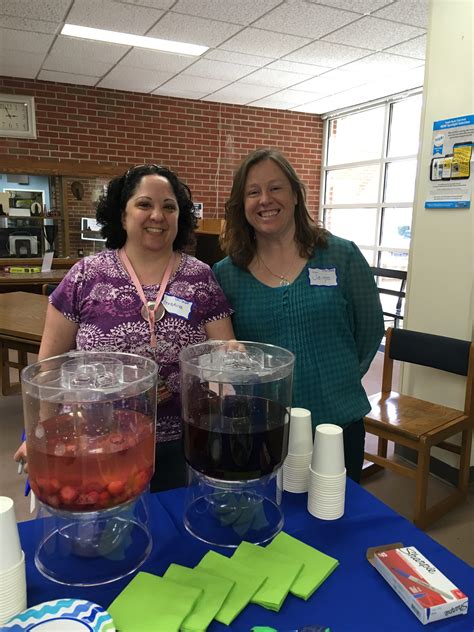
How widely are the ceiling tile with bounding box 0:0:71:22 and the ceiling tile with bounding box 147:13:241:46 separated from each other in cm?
73

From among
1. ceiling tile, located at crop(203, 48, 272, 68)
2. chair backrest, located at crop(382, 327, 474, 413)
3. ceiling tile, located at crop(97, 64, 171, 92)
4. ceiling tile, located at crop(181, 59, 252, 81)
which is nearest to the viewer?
chair backrest, located at crop(382, 327, 474, 413)

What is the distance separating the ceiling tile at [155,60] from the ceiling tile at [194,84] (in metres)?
0.32

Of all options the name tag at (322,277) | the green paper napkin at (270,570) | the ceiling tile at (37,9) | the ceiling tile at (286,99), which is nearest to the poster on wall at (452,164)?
the name tag at (322,277)

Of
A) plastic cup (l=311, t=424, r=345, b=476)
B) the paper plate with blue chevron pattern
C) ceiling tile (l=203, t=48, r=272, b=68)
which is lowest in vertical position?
the paper plate with blue chevron pattern

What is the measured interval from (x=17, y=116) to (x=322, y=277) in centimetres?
538

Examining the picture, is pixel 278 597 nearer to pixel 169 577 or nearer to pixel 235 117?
pixel 169 577

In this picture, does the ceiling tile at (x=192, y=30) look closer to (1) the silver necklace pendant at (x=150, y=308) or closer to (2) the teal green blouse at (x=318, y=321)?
(2) the teal green blouse at (x=318, y=321)

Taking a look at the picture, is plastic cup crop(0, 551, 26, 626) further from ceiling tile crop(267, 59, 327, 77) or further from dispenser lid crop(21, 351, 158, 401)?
ceiling tile crop(267, 59, 327, 77)

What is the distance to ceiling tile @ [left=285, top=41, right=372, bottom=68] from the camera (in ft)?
14.4

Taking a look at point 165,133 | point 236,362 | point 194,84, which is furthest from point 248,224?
point 165,133

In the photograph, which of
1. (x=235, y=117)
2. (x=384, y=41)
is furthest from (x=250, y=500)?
(x=235, y=117)

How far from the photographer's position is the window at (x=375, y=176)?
6.22 metres

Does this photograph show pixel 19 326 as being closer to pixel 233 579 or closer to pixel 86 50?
pixel 233 579

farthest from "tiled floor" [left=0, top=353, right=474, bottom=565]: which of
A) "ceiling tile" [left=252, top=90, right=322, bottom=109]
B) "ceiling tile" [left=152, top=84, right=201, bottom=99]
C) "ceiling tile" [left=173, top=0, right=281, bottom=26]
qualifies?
"ceiling tile" [left=252, top=90, right=322, bottom=109]
